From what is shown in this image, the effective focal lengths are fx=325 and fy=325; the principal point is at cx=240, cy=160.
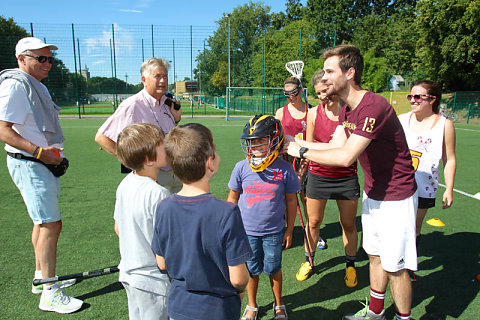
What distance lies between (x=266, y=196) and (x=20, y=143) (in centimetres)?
230

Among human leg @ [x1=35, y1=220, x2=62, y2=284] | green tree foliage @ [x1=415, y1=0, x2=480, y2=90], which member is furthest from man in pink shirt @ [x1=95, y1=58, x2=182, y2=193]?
green tree foliage @ [x1=415, y1=0, x2=480, y2=90]

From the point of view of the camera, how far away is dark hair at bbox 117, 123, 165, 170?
84.3 inches

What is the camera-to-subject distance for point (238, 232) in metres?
1.69

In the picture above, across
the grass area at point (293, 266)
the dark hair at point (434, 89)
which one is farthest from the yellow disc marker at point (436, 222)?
the dark hair at point (434, 89)

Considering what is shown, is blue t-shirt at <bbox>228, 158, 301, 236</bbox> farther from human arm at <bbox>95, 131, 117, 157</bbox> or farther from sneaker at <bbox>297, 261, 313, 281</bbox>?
human arm at <bbox>95, 131, 117, 157</bbox>

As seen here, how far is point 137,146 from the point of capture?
213 centimetres

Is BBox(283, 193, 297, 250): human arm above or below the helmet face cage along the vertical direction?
below

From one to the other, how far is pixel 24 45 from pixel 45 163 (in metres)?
1.17

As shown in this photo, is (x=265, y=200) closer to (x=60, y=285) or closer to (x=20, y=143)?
(x=20, y=143)

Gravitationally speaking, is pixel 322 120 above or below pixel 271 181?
above

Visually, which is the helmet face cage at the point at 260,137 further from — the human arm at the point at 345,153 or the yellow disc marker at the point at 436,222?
the yellow disc marker at the point at 436,222

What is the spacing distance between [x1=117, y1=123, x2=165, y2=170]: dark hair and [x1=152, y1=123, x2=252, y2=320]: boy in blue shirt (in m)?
0.41

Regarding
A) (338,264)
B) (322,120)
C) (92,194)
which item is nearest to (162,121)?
(322,120)

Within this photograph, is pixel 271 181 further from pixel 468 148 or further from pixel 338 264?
pixel 468 148
